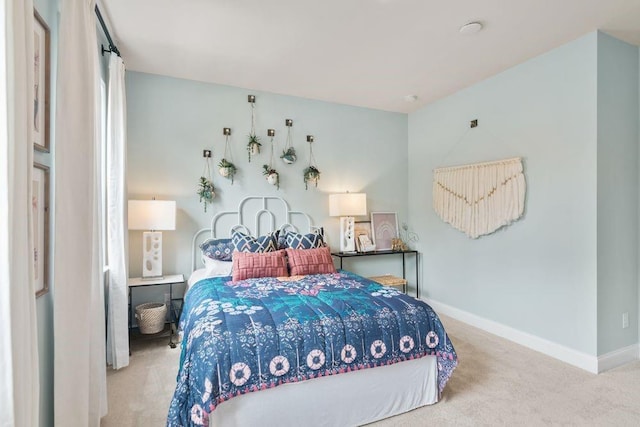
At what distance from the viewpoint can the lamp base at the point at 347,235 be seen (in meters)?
4.48

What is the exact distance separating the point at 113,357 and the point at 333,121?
3.58 m

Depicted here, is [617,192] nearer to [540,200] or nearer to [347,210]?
[540,200]

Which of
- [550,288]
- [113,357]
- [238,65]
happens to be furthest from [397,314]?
[238,65]

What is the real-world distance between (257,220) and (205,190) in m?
0.71

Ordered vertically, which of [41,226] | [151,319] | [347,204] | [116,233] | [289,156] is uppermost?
[289,156]

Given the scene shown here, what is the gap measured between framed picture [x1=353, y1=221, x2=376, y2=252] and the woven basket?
97.2 inches

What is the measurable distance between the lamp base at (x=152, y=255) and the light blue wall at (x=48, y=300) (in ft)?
6.39

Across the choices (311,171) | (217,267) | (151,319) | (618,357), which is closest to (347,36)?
(311,171)

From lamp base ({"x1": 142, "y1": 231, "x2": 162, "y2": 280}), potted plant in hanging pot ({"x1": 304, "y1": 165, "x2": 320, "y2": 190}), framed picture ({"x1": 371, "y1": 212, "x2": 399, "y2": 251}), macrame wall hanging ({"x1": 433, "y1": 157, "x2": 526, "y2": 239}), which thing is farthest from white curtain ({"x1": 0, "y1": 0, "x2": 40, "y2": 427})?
framed picture ({"x1": 371, "y1": 212, "x2": 399, "y2": 251})

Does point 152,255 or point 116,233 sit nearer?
point 116,233

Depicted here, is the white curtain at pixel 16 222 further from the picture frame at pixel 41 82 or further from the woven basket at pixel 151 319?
the woven basket at pixel 151 319

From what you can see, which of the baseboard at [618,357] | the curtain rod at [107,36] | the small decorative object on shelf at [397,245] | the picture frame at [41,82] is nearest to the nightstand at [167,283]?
the picture frame at [41,82]

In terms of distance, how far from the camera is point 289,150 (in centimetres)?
426

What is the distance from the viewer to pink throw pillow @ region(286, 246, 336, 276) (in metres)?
3.37
